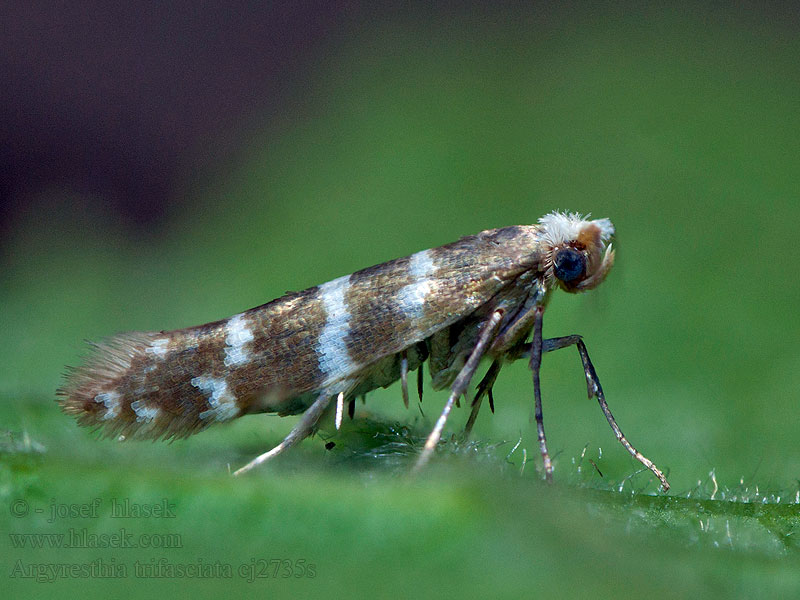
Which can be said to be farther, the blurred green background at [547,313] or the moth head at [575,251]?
the moth head at [575,251]

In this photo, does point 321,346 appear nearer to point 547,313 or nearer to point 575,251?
point 575,251

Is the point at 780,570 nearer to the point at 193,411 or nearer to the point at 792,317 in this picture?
the point at 193,411

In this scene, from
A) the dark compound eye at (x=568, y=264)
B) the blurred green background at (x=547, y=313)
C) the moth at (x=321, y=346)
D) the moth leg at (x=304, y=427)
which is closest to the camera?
the blurred green background at (x=547, y=313)

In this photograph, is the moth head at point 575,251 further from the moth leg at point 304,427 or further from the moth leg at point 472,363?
the moth leg at point 304,427

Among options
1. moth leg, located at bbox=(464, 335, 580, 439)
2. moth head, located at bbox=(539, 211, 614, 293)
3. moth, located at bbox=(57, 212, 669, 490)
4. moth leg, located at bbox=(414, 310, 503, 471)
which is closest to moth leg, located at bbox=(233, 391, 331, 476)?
moth, located at bbox=(57, 212, 669, 490)

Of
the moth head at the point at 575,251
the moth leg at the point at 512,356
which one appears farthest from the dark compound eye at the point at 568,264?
the moth leg at the point at 512,356

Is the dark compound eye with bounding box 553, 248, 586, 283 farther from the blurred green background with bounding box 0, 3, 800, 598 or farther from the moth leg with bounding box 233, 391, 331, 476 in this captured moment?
the moth leg with bounding box 233, 391, 331, 476
